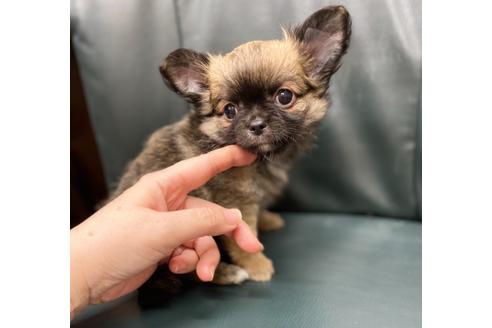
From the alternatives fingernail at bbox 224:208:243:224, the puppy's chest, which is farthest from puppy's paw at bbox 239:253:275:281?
fingernail at bbox 224:208:243:224

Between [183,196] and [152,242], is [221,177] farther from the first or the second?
[152,242]

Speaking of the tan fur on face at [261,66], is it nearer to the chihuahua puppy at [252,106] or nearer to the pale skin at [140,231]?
the chihuahua puppy at [252,106]

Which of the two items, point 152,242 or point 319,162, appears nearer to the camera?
point 152,242

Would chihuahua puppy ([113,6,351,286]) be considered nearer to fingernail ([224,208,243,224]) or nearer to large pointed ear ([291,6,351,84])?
large pointed ear ([291,6,351,84])

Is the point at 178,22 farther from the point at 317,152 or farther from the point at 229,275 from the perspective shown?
the point at 229,275

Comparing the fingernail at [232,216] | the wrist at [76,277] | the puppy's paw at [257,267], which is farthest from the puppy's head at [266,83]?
the wrist at [76,277]
